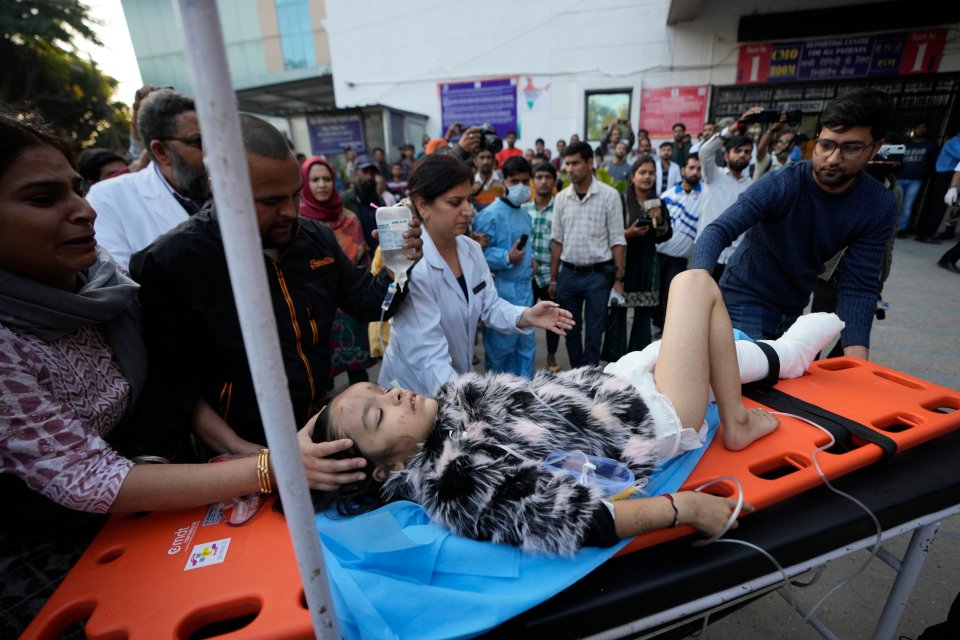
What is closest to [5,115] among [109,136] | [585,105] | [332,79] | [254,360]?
[254,360]

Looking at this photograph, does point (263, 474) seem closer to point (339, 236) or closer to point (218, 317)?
point (218, 317)

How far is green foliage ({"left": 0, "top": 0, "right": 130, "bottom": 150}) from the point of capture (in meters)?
12.5

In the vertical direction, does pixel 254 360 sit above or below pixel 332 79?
below

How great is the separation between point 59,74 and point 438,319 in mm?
19261

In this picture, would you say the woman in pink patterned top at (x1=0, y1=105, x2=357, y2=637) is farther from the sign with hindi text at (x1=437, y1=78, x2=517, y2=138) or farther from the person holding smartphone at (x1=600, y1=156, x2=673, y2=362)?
the sign with hindi text at (x1=437, y1=78, x2=517, y2=138)

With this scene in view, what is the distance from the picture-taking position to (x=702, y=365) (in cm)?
163

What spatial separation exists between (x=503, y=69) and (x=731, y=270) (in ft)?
38.5

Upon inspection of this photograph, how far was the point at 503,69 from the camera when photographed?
12.2m

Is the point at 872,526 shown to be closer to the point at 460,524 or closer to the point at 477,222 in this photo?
the point at 460,524

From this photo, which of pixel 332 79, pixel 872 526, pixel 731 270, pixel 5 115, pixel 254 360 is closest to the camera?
pixel 254 360

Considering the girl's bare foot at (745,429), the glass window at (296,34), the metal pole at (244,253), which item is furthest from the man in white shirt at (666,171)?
the glass window at (296,34)

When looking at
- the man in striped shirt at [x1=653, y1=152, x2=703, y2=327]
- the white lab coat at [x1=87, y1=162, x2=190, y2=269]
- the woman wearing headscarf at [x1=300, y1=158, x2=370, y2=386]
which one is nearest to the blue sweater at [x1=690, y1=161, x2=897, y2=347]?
the man in striped shirt at [x1=653, y1=152, x2=703, y2=327]

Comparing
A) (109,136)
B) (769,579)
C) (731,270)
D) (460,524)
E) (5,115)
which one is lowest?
(769,579)

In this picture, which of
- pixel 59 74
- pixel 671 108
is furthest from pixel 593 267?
pixel 59 74
